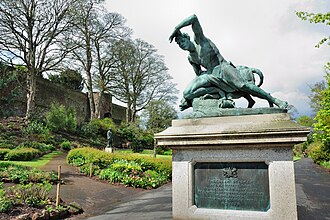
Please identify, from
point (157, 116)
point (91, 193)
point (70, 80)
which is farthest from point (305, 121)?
point (91, 193)

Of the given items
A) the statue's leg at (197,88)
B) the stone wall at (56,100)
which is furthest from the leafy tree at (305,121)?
the statue's leg at (197,88)

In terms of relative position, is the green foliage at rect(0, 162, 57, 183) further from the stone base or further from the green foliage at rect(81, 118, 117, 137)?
the green foliage at rect(81, 118, 117, 137)

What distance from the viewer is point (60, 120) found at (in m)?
25.8

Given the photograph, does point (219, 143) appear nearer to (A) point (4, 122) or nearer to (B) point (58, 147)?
(B) point (58, 147)

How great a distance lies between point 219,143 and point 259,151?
572 millimetres

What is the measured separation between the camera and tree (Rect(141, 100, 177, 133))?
3047 centimetres

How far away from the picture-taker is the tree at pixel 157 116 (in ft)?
100.0

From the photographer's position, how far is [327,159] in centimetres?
2102

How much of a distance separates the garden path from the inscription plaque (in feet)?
14.8

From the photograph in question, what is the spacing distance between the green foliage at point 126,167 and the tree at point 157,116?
1435 cm

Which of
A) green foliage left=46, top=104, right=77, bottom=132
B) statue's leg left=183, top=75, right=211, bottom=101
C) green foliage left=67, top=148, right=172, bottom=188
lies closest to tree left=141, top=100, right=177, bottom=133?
green foliage left=46, top=104, right=77, bottom=132

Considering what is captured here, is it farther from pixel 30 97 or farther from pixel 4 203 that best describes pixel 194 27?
pixel 30 97

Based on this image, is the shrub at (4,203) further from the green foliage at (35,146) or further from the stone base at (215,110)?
the green foliage at (35,146)

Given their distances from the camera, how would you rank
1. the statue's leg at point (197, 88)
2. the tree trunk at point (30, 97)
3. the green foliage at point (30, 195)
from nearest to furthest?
1. the statue's leg at point (197, 88)
2. the green foliage at point (30, 195)
3. the tree trunk at point (30, 97)
